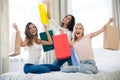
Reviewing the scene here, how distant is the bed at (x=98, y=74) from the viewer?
1.82 metres

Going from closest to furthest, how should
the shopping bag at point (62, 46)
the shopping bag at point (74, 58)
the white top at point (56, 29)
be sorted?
the shopping bag at point (62, 46)
the shopping bag at point (74, 58)
the white top at point (56, 29)

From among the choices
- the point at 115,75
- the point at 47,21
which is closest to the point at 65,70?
the point at 115,75

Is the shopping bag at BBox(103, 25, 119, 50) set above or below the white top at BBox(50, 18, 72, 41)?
below

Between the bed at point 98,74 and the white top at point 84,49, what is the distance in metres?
0.21

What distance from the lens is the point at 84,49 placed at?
2285mm

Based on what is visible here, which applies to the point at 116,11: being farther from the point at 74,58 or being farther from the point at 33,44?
the point at 33,44

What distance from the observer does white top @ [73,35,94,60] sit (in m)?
2.26

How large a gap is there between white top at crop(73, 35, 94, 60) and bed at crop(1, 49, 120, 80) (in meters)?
0.21

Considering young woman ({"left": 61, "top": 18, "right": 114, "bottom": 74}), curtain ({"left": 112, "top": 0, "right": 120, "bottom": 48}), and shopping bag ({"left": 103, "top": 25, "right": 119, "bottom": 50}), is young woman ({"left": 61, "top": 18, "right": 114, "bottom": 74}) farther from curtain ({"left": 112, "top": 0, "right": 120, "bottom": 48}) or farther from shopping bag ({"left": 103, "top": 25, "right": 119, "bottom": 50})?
curtain ({"left": 112, "top": 0, "right": 120, "bottom": 48})

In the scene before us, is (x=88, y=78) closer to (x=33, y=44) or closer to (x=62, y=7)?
(x=33, y=44)

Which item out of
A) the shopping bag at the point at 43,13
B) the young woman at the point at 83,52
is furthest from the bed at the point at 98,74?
the shopping bag at the point at 43,13

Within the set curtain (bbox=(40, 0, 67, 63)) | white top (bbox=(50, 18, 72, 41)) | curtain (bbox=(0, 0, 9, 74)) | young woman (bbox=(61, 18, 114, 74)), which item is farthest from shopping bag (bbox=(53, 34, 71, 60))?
curtain (bbox=(40, 0, 67, 63))

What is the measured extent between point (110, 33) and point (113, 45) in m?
0.13

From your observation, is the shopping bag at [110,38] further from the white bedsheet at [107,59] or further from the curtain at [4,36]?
the curtain at [4,36]
